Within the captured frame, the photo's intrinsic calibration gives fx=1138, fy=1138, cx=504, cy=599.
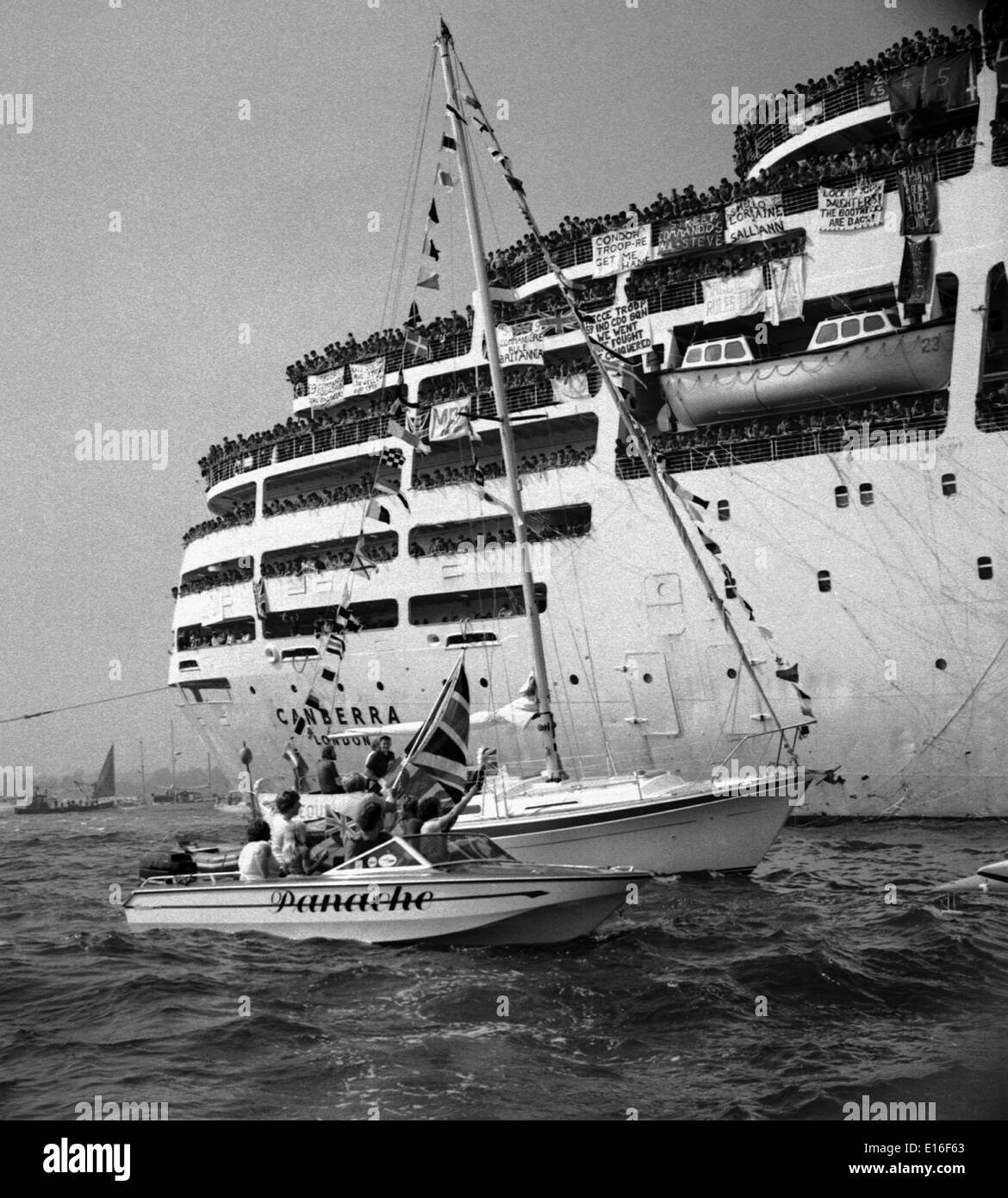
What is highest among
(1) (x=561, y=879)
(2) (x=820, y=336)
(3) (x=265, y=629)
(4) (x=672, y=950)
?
(2) (x=820, y=336)

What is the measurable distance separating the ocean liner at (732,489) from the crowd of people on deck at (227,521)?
1.72 meters

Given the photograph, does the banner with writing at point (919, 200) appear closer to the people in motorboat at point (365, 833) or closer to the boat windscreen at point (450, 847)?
the boat windscreen at point (450, 847)

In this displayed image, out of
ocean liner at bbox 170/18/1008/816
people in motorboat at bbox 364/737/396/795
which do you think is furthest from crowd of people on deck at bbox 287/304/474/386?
people in motorboat at bbox 364/737/396/795

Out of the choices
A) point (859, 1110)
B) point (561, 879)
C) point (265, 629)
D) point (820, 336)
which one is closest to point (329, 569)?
point (265, 629)

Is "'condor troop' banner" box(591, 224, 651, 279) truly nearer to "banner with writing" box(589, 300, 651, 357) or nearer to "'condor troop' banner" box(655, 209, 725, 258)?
"'condor troop' banner" box(655, 209, 725, 258)

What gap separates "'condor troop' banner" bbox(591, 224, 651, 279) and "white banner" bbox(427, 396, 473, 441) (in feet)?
15.9

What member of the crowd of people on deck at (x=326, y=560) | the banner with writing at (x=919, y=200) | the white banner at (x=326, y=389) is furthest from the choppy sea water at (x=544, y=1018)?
the white banner at (x=326, y=389)

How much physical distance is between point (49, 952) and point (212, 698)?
21040mm

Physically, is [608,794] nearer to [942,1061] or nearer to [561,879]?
[561,879]

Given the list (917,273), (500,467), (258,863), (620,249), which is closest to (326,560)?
(500,467)

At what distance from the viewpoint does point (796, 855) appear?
20828 mm

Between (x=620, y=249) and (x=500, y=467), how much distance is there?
257 inches

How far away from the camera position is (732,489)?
26.0 m
